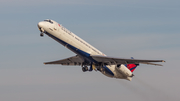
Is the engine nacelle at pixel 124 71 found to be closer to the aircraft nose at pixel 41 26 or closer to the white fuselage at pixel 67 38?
the white fuselage at pixel 67 38

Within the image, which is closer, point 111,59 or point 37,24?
point 37,24

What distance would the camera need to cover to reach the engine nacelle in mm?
71356

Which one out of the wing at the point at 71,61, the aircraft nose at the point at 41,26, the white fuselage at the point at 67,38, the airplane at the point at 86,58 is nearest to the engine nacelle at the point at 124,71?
the airplane at the point at 86,58

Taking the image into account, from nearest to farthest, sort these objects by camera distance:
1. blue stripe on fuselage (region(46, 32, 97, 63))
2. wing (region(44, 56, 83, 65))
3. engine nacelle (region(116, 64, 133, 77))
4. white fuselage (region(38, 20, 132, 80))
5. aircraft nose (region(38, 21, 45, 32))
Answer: aircraft nose (region(38, 21, 45, 32)) → white fuselage (region(38, 20, 132, 80)) → blue stripe on fuselage (region(46, 32, 97, 63)) → wing (region(44, 56, 83, 65)) → engine nacelle (region(116, 64, 133, 77))

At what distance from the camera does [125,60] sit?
64625 millimetres

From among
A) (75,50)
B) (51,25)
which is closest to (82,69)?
(75,50)

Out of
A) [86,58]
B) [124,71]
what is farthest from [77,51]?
[124,71]

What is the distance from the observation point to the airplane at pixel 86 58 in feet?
195

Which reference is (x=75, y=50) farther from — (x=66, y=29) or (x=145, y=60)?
(x=145, y=60)

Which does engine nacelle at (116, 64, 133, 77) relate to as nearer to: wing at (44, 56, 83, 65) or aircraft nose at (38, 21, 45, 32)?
wing at (44, 56, 83, 65)

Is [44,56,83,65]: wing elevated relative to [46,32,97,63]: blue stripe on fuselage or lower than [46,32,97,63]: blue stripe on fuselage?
lower

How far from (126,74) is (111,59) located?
9155 mm

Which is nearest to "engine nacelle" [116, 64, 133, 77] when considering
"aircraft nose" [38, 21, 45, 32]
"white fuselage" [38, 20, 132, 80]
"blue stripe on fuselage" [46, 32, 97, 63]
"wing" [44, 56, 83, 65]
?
"white fuselage" [38, 20, 132, 80]

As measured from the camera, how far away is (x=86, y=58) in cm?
6462
